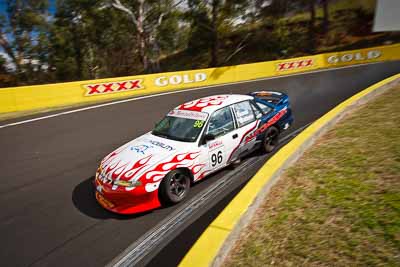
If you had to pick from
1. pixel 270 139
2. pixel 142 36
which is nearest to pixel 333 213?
pixel 270 139

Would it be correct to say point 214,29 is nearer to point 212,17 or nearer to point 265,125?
point 212,17

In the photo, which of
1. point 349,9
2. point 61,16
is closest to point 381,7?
point 349,9

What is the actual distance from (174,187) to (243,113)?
2267 millimetres

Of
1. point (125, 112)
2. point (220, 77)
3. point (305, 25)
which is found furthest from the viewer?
point (305, 25)

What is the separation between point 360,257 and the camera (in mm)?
2555

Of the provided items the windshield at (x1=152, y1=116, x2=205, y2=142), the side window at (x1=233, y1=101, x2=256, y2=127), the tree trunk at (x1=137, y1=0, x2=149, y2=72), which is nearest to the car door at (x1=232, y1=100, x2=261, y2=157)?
the side window at (x1=233, y1=101, x2=256, y2=127)

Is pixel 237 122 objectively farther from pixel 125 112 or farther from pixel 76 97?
pixel 76 97

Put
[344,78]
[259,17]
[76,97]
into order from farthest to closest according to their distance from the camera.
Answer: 1. [259,17]
2. [344,78]
3. [76,97]

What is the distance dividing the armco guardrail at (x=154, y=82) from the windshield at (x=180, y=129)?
10.1m

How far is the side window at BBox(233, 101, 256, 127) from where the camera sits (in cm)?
587

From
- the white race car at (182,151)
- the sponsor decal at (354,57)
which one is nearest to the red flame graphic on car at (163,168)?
the white race car at (182,151)

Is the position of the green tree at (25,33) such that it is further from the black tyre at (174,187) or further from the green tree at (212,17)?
the black tyre at (174,187)

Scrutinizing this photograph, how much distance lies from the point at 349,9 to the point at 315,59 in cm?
2519

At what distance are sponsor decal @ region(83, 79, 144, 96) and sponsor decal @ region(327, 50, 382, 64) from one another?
51.9 ft
